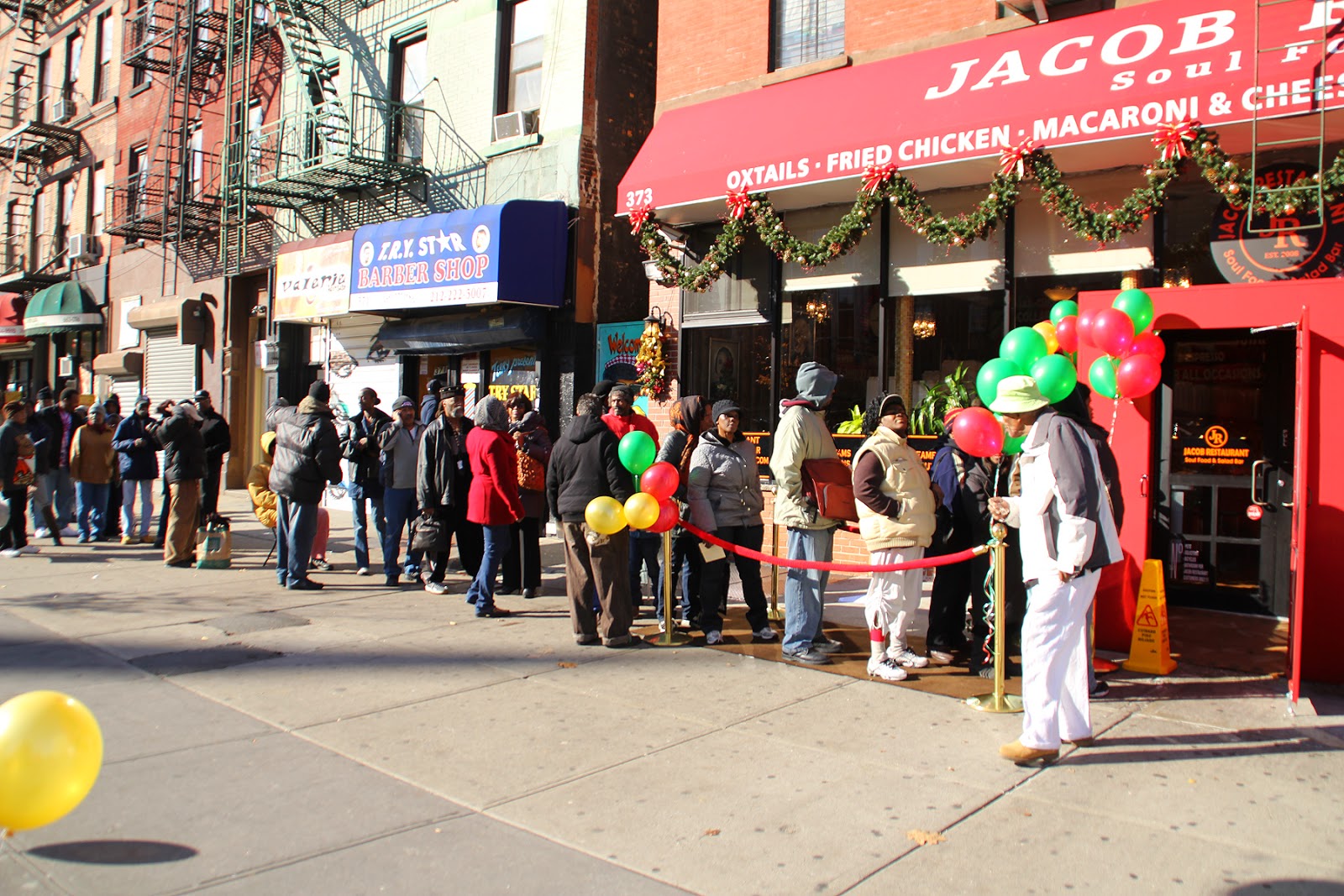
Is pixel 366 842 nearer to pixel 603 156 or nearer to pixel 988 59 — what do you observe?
pixel 988 59

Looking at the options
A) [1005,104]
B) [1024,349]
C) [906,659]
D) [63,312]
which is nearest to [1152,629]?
[906,659]

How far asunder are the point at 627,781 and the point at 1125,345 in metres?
3.87

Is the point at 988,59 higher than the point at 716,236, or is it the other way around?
the point at 988,59

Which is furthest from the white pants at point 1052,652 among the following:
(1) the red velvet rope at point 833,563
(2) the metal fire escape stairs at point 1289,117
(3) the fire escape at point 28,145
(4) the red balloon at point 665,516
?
(3) the fire escape at point 28,145

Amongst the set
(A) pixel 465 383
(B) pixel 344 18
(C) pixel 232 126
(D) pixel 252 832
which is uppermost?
(B) pixel 344 18

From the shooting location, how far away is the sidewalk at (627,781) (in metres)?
3.60

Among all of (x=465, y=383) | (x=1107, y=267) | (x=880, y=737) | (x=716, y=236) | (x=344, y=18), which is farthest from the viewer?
(x=344, y=18)

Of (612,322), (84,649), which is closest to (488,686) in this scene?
(84,649)

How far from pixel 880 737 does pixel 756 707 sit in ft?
2.61

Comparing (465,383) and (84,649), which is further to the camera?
(465,383)

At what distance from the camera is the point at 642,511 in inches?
254

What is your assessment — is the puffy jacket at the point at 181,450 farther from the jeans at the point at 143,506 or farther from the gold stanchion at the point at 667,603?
the gold stanchion at the point at 667,603

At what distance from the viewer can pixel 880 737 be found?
16.7ft

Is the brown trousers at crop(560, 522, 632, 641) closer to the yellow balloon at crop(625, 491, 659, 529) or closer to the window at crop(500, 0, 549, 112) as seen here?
the yellow balloon at crop(625, 491, 659, 529)
